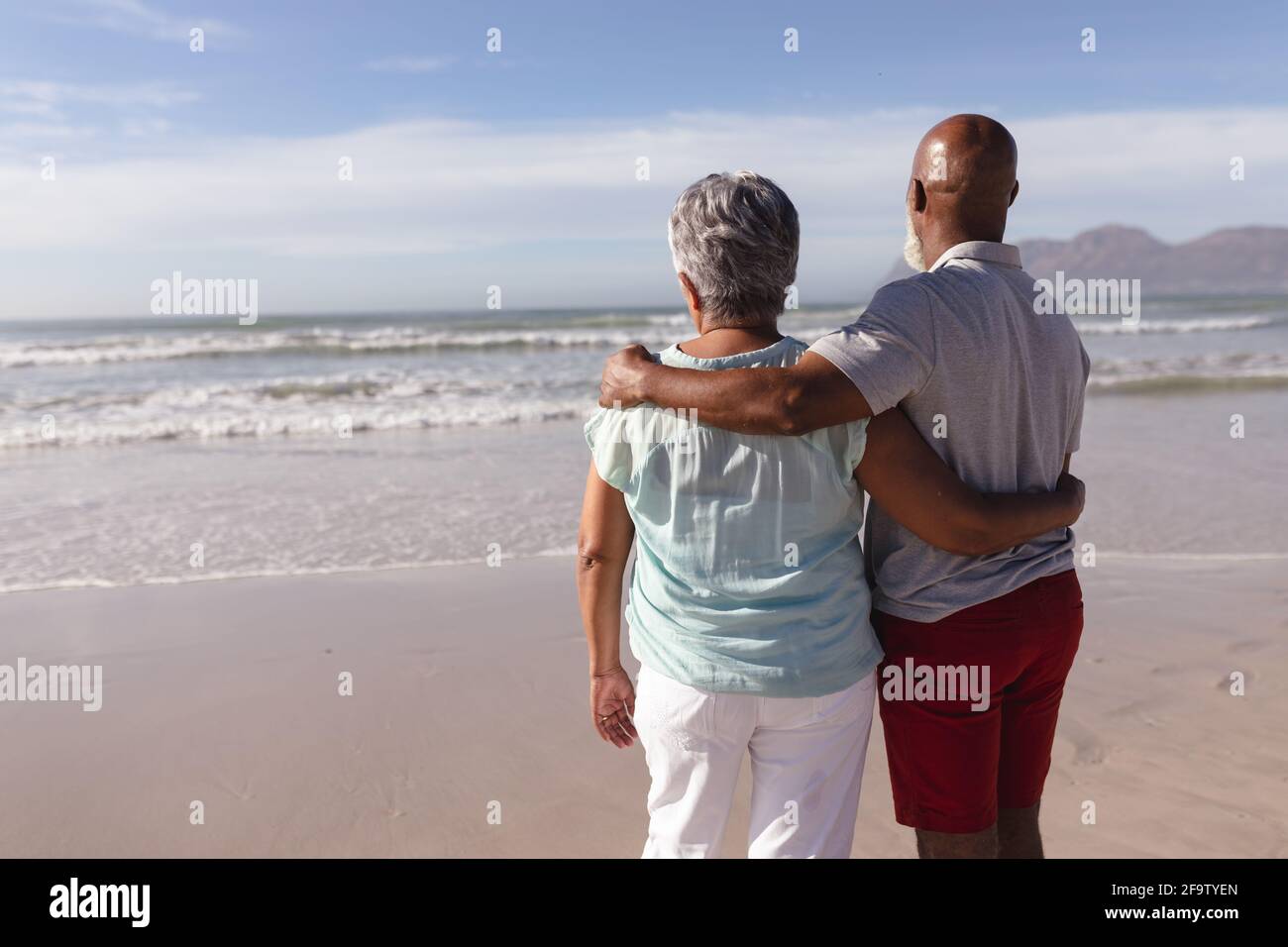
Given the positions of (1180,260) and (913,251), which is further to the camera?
(1180,260)

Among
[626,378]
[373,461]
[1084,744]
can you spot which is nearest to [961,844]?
[626,378]

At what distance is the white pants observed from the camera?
1873mm

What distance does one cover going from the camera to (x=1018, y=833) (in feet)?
6.81

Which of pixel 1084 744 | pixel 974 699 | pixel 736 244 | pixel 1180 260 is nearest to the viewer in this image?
pixel 736 244

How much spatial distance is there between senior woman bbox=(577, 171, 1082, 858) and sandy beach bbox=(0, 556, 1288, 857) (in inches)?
50.2

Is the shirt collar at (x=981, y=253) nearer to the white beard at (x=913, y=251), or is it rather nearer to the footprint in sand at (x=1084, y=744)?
the white beard at (x=913, y=251)

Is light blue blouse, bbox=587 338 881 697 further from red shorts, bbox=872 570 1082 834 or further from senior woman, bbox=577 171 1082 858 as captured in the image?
red shorts, bbox=872 570 1082 834

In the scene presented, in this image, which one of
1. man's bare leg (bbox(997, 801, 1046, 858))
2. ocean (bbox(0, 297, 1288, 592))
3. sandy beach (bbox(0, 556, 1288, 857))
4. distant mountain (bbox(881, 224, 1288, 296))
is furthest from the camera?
distant mountain (bbox(881, 224, 1288, 296))

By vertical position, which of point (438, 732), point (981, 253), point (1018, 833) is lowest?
point (438, 732)

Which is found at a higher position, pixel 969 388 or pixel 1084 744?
pixel 969 388

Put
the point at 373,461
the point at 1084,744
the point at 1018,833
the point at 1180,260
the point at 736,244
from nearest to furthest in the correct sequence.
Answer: the point at 736,244
the point at 1018,833
the point at 1084,744
the point at 373,461
the point at 1180,260

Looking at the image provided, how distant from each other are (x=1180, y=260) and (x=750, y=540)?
84682 mm

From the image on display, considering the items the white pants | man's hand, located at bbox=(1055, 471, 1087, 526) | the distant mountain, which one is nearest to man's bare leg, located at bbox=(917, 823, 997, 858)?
the white pants

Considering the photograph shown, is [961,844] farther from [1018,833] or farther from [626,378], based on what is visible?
[626,378]
